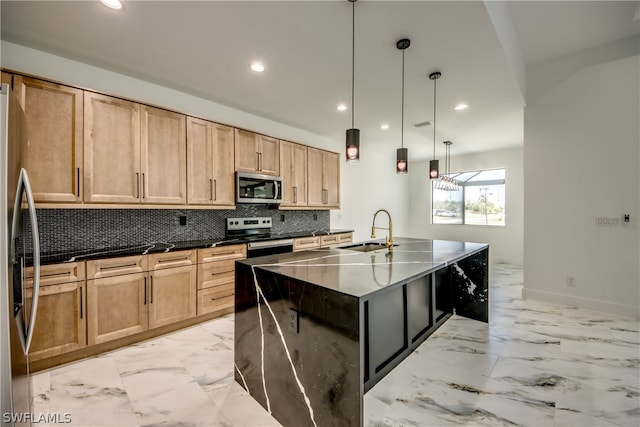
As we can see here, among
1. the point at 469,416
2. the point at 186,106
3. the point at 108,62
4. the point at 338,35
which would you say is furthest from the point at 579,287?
the point at 108,62

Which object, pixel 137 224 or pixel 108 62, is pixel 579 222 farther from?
pixel 108 62

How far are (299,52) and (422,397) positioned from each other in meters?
2.90

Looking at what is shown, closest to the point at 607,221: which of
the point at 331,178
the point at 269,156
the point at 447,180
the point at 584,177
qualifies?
the point at 584,177

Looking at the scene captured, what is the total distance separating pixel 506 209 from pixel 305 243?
5081 mm

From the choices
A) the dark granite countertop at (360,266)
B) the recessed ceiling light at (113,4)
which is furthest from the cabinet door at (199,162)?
the dark granite countertop at (360,266)

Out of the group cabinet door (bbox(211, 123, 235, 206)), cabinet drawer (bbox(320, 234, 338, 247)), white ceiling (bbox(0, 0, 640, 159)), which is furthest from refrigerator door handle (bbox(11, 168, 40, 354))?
cabinet drawer (bbox(320, 234, 338, 247))

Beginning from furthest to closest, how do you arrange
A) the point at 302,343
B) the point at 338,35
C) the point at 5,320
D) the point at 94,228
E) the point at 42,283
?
1. the point at 94,228
2. the point at 338,35
3. the point at 42,283
4. the point at 302,343
5. the point at 5,320

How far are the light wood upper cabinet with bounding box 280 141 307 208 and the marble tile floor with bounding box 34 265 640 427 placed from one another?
2.06 metres

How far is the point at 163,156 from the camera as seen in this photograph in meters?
2.94

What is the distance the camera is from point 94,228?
2.72 m

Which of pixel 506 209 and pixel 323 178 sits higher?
pixel 323 178

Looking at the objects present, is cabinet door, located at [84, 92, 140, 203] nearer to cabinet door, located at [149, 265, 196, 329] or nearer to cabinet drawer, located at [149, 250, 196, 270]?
cabinet drawer, located at [149, 250, 196, 270]

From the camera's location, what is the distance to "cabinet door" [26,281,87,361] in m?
2.08

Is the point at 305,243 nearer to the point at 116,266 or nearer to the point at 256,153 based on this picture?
the point at 256,153
